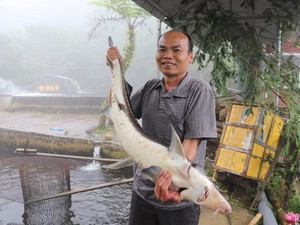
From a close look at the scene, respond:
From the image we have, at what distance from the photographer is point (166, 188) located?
170 cm

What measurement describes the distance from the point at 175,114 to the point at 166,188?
1.64 ft

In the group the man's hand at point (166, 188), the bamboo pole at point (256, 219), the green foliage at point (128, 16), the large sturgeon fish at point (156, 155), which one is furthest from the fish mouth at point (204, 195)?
the green foliage at point (128, 16)

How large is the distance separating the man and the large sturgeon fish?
0.06m

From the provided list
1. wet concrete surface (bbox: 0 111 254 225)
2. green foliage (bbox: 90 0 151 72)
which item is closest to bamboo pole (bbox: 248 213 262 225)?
wet concrete surface (bbox: 0 111 254 225)

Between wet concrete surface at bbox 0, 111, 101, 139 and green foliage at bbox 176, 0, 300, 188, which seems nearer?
green foliage at bbox 176, 0, 300, 188

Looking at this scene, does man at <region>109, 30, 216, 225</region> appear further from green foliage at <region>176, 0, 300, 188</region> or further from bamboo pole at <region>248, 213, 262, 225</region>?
bamboo pole at <region>248, 213, 262, 225</region>

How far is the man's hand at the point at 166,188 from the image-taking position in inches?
67.2

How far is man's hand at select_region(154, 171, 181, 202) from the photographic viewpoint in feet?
5.60

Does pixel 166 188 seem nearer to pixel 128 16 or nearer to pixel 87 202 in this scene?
pixel 87 202

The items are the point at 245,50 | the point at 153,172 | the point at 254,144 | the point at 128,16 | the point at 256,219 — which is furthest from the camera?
the point at 128,16

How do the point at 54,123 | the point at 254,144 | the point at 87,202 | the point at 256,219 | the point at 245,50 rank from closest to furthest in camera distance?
the point at 245,50 < the point at 256,219 < the point at 254,144 < the point at 87,202 < the point at 54,123

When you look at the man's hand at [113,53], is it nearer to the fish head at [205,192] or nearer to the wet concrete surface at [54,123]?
the fish head at [205,192]

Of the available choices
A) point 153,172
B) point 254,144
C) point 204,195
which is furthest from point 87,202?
point 204,195

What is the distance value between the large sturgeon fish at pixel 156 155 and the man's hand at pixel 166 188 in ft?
0.08
